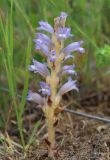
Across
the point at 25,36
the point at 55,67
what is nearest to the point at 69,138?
the point at 55,67

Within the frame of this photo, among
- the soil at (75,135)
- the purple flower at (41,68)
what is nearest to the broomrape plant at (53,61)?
the purple flower at (41,68)

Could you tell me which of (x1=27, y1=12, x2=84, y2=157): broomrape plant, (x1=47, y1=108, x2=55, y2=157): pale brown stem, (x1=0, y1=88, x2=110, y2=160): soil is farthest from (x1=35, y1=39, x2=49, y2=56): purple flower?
(x1=0, y1=88, x2=110, y2=160): soil

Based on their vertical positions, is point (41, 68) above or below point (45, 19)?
below

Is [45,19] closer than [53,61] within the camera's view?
No

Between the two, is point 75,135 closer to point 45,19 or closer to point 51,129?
point 51,129

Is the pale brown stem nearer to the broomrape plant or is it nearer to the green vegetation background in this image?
the broomrape plant

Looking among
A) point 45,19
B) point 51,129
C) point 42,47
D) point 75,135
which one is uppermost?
point 45,19

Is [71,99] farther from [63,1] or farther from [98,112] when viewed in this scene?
[63,1]

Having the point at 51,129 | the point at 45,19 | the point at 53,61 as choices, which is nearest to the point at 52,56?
the point at 53,61
